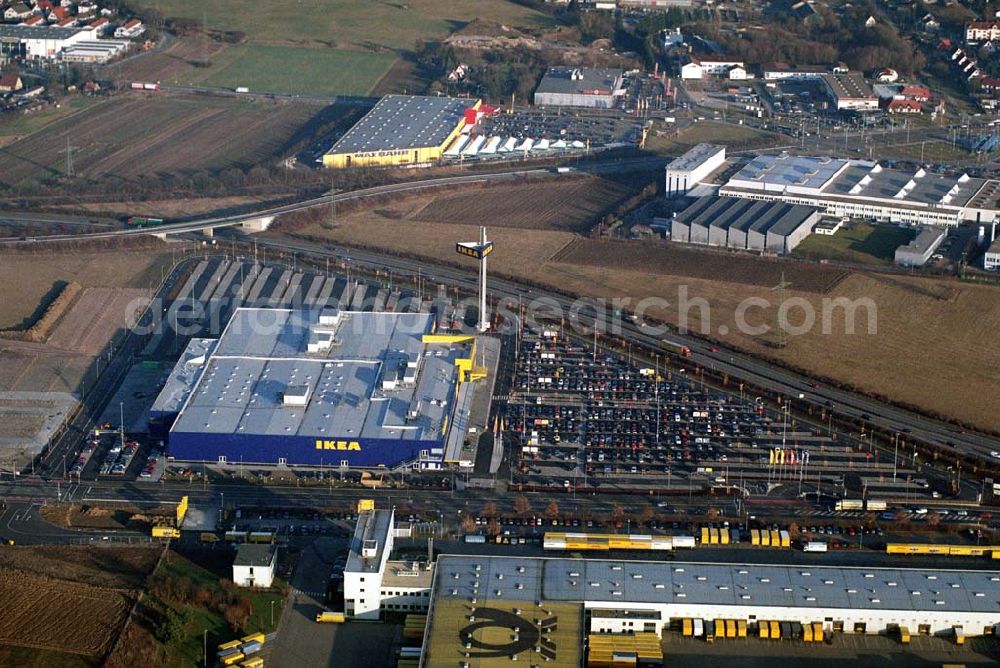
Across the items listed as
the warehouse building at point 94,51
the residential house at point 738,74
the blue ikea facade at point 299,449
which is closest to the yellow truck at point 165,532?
the blue ikea facade at point 299,449

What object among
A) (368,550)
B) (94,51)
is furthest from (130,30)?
(368,550)

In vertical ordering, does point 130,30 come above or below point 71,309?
below

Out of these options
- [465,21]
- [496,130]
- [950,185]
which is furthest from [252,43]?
[950,185]

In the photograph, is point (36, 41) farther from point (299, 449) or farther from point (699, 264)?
point (299, 449)

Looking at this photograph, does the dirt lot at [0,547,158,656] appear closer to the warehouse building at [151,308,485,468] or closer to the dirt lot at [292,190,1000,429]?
the warehouse building at [151,308,485,468]

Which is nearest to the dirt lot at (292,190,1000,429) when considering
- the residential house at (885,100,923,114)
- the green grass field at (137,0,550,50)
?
the residential house at (885,100,923,114)

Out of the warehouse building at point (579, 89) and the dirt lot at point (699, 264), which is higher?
the dirt lot at point (699, 264)

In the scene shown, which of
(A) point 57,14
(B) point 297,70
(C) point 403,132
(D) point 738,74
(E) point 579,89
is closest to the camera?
(C) point 403,132

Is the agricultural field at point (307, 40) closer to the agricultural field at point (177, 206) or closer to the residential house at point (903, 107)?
the agricultural field at point (177, 206)
